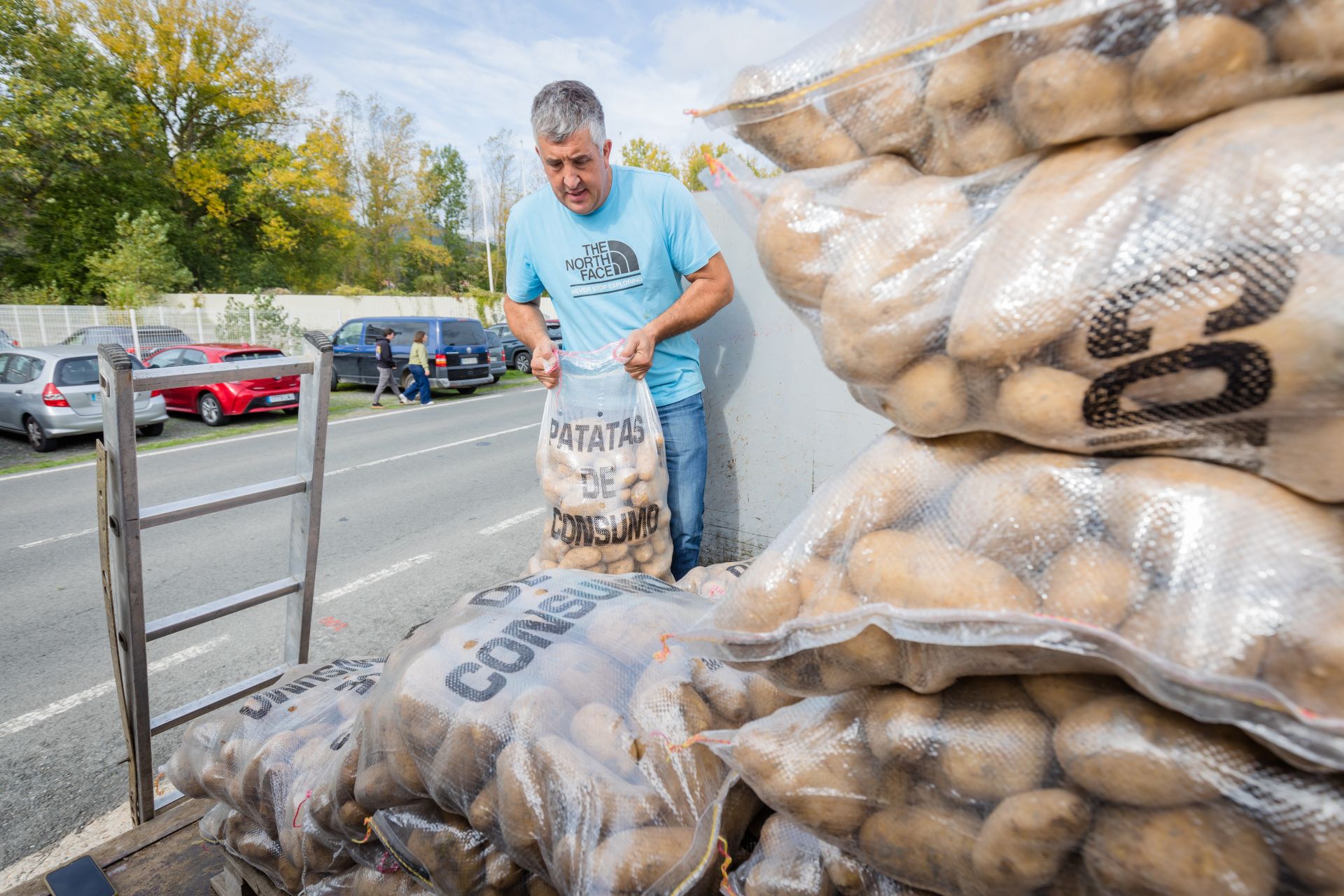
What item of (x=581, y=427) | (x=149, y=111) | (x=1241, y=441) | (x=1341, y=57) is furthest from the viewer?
(x=149, y=111)

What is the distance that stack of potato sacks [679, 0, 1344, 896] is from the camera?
2.52ft

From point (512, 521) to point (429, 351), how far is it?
937cm

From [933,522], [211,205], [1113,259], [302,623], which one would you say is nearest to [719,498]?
[302,623]

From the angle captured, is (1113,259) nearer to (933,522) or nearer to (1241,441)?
(1241,441)

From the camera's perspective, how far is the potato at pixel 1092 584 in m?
0.85

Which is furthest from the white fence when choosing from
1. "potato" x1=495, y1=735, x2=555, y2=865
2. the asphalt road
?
"potato" x1=495, y1=735, x2=555, y2=865

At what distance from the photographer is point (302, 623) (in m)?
2.49

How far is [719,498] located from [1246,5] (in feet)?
9.96

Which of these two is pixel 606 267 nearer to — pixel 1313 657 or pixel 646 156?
pixel 1313 657

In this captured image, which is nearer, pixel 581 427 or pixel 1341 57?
pixel 1341 57

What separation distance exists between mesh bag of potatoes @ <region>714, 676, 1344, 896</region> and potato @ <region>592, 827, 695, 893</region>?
20 cm

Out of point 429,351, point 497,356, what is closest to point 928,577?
point 429,351

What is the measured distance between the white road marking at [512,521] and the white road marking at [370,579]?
2.11ft

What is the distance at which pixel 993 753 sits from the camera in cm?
96
